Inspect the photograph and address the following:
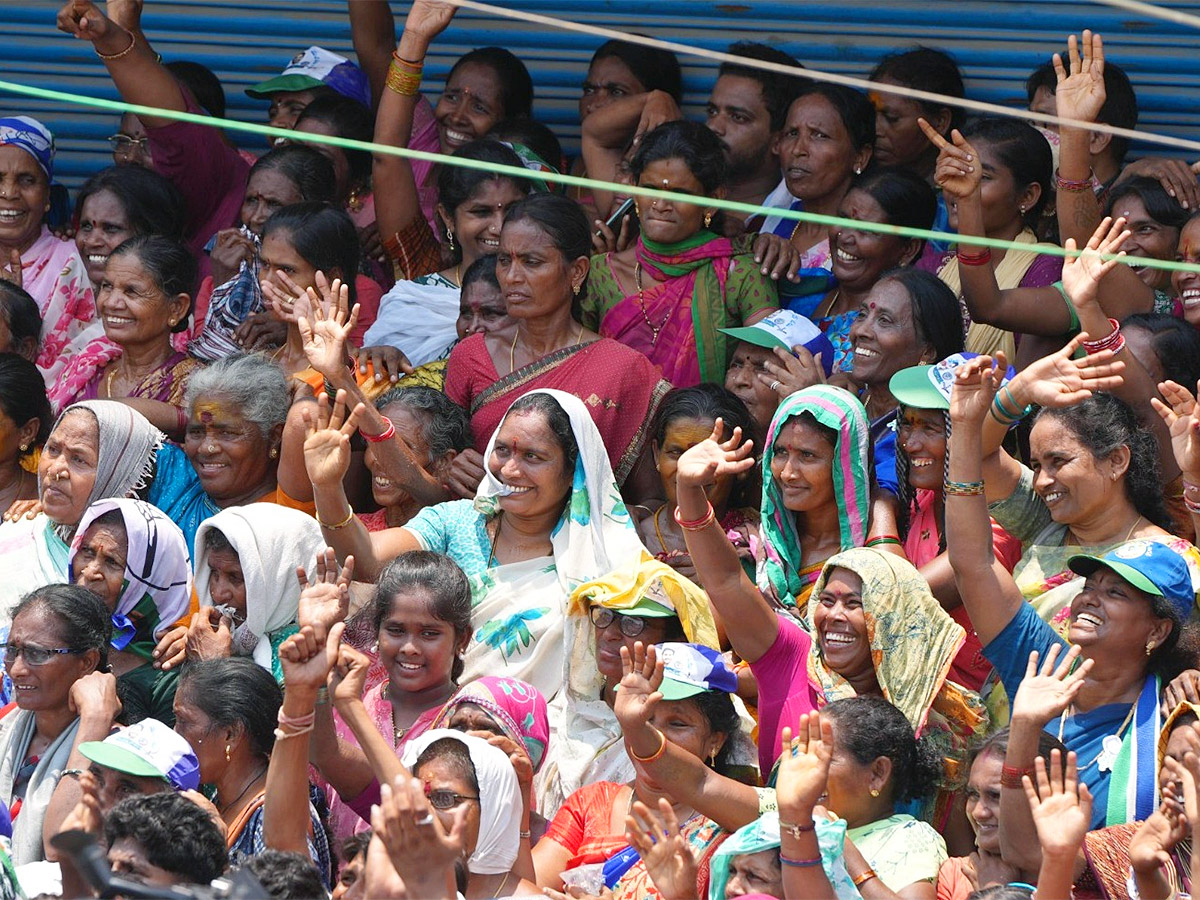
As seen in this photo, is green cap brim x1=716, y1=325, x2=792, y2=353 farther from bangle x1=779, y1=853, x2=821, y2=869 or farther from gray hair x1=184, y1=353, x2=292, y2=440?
bangle x1=779, y1=853, x2=821, y2=869

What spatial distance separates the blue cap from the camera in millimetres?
5094

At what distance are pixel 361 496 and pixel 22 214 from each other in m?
1.79

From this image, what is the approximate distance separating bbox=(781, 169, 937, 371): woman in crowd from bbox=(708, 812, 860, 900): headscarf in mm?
2273

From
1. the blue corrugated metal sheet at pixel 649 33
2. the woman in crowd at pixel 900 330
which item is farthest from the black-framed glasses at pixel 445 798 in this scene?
the blue corrugated metal sheet at pixel 649 33

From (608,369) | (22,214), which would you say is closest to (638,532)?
(608,369)

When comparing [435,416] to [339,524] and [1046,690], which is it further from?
[1046,690]

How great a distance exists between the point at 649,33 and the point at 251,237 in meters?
1.66

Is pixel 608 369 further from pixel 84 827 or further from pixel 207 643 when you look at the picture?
pixel 84 827

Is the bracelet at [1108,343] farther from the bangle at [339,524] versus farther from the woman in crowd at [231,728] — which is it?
the woman in crowd at [231,728]

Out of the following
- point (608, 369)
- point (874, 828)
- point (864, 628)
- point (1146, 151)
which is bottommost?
point (874, 828)

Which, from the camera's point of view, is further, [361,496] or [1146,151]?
[1146,151]

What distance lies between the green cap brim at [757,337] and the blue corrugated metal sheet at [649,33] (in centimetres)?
162

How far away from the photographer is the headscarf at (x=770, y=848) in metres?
4.47

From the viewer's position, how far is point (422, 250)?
7316 millimetres
